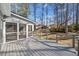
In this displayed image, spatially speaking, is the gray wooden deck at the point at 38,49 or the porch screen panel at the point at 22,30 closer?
the gray wooden deck at the point at 38,49

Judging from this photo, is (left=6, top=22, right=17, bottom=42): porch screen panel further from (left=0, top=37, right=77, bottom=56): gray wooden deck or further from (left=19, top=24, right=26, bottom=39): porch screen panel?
(left=0, top=37, right=77, bottom=56): gray wooden deck

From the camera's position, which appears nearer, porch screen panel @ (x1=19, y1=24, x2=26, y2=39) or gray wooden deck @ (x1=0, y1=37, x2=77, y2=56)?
gray wooden deck @ (x1=0, y1=37, x2=77, y2=56)

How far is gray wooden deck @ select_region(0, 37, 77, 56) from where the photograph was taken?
4.85 metres

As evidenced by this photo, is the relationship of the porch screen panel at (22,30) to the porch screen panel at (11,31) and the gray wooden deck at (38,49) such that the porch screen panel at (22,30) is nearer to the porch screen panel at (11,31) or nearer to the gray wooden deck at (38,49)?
the porch screen panel at (11,31)

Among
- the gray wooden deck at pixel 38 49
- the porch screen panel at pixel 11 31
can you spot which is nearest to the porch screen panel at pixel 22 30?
the porch screen panel at pixel 11 31

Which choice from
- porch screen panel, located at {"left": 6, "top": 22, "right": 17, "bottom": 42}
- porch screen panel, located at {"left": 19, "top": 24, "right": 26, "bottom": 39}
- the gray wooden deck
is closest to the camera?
the gray wooden deck

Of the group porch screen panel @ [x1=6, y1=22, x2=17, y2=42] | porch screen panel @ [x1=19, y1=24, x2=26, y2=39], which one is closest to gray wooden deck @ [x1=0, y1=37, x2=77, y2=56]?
porch screen panel @ [x1=6, y1=22, x2=17, y2=42]

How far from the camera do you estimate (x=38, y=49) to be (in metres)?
5.04

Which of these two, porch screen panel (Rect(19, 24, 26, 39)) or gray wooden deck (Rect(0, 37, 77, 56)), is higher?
porch screen panel (Rect(19, 24, 26, 39))

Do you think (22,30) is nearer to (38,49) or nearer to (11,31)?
(11,31)

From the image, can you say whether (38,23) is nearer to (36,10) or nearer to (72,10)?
(36,10)

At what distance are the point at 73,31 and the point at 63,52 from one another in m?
0.60

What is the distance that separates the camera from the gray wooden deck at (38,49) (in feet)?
15.9

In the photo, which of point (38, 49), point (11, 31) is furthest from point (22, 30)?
point (38, 49)
